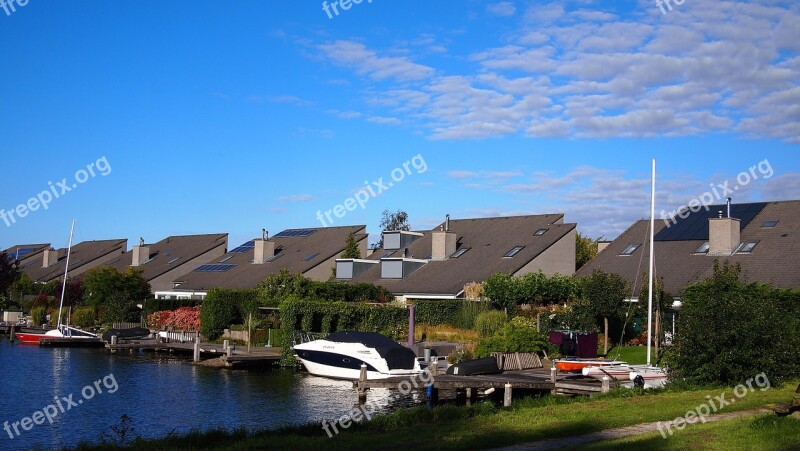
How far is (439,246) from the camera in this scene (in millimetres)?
55156

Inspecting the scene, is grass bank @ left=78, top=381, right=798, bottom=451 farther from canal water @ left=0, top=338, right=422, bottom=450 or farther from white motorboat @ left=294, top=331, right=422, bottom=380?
white motorboat @ left=294, top=331, right=422, bottom=380

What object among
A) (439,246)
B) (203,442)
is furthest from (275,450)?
(439,246)

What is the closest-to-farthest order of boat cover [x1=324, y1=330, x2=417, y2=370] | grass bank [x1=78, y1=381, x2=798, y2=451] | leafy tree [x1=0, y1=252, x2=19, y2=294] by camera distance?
grass bank [x1=78, y1=381, x2=798, y2=451]
boat cover [x1=324, y1=330, x2=417, y2=370]
leafy tree [x1=0, y1=252, x2=19, y2=294]

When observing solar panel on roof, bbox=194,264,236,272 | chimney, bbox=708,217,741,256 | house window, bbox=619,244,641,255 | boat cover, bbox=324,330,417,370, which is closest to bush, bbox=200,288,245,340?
solar panel on roof, bbox=194,264,236,272

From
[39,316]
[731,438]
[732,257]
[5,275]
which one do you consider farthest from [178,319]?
[731,438]

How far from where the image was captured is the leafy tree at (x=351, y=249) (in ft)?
206

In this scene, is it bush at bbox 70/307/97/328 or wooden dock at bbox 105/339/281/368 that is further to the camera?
bush at bbox 70/307/97/328

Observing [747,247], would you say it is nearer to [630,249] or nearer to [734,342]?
[630,249]

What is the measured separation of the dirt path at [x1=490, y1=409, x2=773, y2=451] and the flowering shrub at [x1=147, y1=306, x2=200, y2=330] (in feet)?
143

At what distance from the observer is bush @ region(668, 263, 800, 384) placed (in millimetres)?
22703

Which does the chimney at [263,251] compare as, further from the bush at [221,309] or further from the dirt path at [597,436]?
the dirt path at [597,436]

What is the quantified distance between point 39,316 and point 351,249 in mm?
29964

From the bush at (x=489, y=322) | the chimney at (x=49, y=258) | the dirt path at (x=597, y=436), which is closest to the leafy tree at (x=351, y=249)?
the bush at (x=489, y=322)

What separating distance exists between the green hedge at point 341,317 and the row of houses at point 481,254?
4.76 metres
